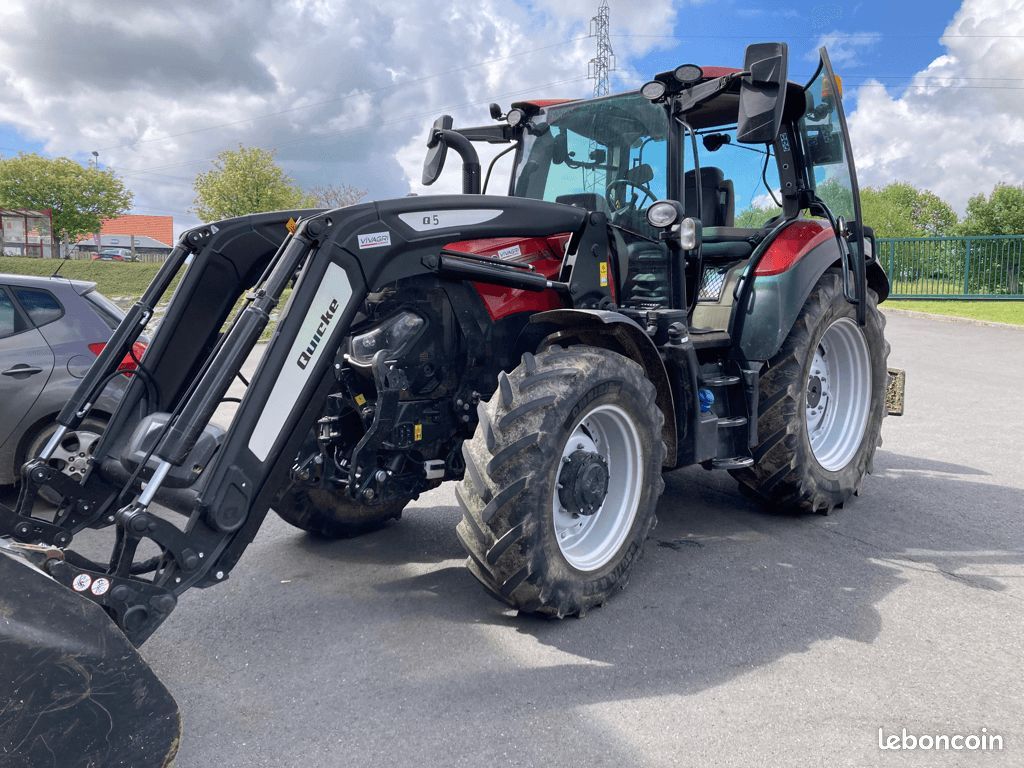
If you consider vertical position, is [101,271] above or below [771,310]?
above

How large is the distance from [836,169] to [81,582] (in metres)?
4.86

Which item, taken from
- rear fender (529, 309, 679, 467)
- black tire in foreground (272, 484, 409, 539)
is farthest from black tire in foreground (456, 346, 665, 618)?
black tire in foreground (272, 484, 409, 539)

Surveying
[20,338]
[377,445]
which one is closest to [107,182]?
[20,338]

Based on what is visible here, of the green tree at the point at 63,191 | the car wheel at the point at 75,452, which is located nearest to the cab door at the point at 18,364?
the car wheel at the point at 75,452

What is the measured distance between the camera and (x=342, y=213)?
3363mm

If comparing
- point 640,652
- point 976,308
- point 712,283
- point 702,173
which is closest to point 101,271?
point 976,308

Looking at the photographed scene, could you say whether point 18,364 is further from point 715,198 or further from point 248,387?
point 715,198

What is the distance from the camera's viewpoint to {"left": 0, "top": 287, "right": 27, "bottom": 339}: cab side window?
5.63 metres

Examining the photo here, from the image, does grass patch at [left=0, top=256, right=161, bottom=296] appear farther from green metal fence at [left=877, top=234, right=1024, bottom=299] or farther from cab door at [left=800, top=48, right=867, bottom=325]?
cab door at [left=800, top=48, right=867, bottom=325]

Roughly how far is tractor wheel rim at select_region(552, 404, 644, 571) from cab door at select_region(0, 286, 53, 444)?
3.86 metres

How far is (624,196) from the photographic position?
4.72 metres

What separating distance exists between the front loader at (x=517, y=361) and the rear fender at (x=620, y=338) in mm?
19

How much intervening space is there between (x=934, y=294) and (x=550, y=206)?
24773 millimetres

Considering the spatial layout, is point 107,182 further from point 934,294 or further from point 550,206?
point 550,206
